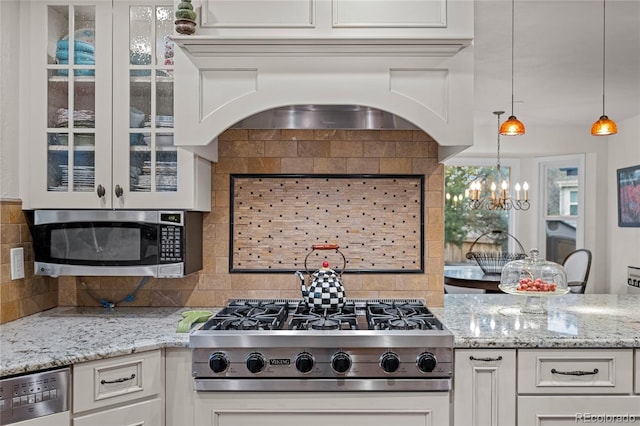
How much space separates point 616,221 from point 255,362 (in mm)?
5501

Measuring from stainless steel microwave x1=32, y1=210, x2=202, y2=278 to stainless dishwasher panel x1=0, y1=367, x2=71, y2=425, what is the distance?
0.60 meters

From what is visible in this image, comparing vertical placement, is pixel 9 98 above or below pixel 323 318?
above

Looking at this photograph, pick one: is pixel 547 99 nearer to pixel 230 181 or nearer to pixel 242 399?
pixel 230 181

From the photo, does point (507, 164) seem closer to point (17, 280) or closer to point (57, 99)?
point (57, 99)

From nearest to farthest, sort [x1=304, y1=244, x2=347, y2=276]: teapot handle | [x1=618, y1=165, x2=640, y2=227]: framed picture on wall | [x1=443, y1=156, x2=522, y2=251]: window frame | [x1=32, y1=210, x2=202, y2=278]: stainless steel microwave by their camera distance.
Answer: [x1=32, y1=210, x2=202, y2=278]: stainless steel microwave < [x1=304, y1=244, x2=347, y2=276]: teapot handle < [x1=618, y1=165, x2=640, y2=227]: framed picture on wall < [x1=443, y1=156, x2=522, y2=251]: window frame

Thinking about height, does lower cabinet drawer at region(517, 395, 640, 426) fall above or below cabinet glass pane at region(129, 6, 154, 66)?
below

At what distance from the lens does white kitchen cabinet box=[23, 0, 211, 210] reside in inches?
83.4

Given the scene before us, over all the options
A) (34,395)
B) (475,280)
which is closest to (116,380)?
(34,395)

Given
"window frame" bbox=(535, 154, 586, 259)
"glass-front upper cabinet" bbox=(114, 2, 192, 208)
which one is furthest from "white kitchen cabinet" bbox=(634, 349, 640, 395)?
"window frame" bbox=(535, 154, 586, 259)

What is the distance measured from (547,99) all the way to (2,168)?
4579 millimetres

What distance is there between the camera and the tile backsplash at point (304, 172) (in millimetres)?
2457

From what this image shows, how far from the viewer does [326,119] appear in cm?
223

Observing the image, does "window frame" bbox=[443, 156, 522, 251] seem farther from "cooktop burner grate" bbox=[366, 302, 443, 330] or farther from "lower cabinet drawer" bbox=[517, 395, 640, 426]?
"lower cabinet drawer" bbox=[517, 395, 640, 426]

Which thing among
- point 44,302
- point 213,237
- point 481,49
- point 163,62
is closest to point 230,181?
point 213,237
